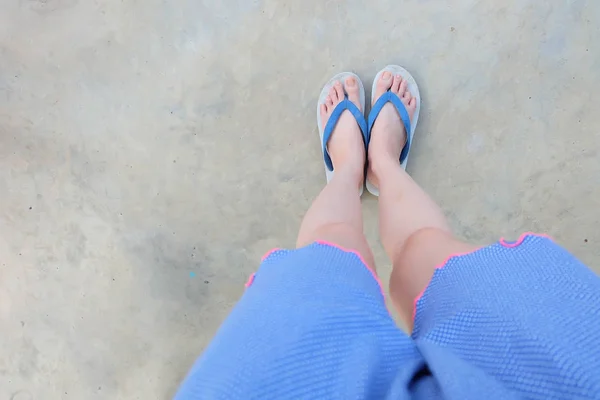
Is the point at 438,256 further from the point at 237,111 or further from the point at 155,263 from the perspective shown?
the point at 155,263

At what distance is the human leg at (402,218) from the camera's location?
69 cm

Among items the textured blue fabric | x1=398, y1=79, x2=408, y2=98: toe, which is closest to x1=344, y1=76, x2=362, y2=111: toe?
x1=398, y1=79, x2=408, y2=98: toe

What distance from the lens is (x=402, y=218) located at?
853 mm

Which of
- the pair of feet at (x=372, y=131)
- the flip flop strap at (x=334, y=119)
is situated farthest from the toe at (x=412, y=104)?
the flip flop strap at (x=334, y=119)

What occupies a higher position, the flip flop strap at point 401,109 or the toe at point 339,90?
the toe at point 339,90

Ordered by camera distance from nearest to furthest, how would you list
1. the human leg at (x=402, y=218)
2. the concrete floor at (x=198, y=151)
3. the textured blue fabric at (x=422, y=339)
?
the textured blue fabric at (x=422, y=339), the human leg at (x=402, y=218), the concrete floor at (x=198, y=151)

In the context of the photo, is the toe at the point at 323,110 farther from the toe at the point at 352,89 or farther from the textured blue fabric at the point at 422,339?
the textured blue fabric at the point at 422,339

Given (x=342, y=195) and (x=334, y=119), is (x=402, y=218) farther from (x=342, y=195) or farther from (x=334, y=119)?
(x=334, y=119)

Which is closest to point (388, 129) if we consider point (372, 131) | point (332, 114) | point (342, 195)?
point (372, 131)

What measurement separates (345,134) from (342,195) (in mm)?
267

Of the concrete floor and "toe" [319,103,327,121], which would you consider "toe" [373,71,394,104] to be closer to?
the concrete floor

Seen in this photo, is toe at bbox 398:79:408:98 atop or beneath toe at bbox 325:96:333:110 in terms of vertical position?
beneath

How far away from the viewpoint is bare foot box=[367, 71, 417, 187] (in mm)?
1081

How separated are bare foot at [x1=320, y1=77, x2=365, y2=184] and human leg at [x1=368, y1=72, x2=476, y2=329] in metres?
0.03
